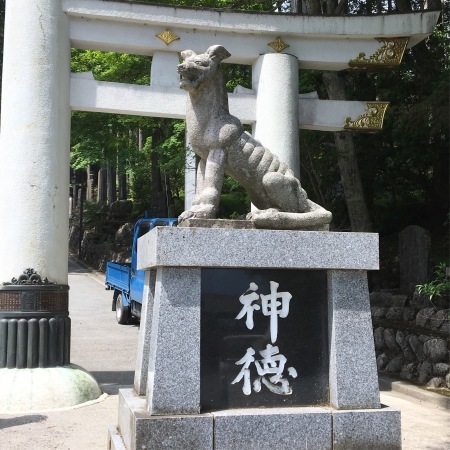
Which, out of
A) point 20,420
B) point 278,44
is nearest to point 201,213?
point 20,420

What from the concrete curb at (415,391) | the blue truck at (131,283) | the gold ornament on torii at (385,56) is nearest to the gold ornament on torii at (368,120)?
the gold ornament on torii at (385,56)

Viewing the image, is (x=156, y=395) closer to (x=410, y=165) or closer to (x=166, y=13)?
(x=166, y=13)

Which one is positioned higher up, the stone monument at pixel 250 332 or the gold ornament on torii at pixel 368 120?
the gold ornament on torii at pixel 368 120

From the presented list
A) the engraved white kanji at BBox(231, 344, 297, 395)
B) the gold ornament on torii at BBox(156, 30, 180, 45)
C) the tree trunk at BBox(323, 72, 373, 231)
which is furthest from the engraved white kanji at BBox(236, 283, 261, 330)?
the tree trunk at BBox(323, 72, 373, 231)

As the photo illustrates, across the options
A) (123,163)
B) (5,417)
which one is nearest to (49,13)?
(5,417)

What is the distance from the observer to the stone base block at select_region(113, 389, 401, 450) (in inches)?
158

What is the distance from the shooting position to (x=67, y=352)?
23.2 ft

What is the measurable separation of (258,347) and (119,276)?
12057 millimetres

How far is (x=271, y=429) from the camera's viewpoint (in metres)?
4.18

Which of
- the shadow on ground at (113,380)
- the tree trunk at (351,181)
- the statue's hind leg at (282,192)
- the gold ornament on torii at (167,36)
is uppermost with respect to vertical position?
the gold ornament on torii at (167,36)

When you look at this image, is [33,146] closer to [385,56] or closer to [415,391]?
[385,56]

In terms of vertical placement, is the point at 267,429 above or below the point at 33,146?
below

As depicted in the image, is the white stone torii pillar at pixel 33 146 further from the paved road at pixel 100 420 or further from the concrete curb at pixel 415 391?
the concrete curb at pixel 415 391

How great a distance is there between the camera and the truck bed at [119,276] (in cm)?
1515
